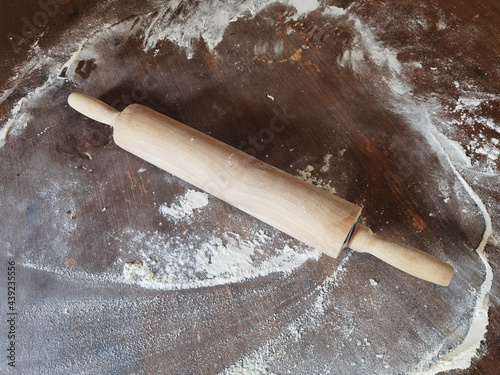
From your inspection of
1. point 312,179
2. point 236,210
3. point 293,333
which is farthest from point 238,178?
point 293,333

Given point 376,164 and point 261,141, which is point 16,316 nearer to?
point 261,141

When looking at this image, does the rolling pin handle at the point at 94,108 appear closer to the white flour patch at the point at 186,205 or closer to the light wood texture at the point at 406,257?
the white flour patch at the point at 186,205

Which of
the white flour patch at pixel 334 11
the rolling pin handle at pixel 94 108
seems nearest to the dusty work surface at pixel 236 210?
the white flour patch at pixel 334 11

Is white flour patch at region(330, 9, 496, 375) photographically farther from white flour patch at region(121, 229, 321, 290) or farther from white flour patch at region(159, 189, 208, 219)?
white flour patch at region(159, 189, 208, 219)

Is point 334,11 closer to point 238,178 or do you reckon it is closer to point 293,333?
point 238,178

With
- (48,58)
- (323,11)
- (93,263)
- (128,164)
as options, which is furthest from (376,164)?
(48,58)
